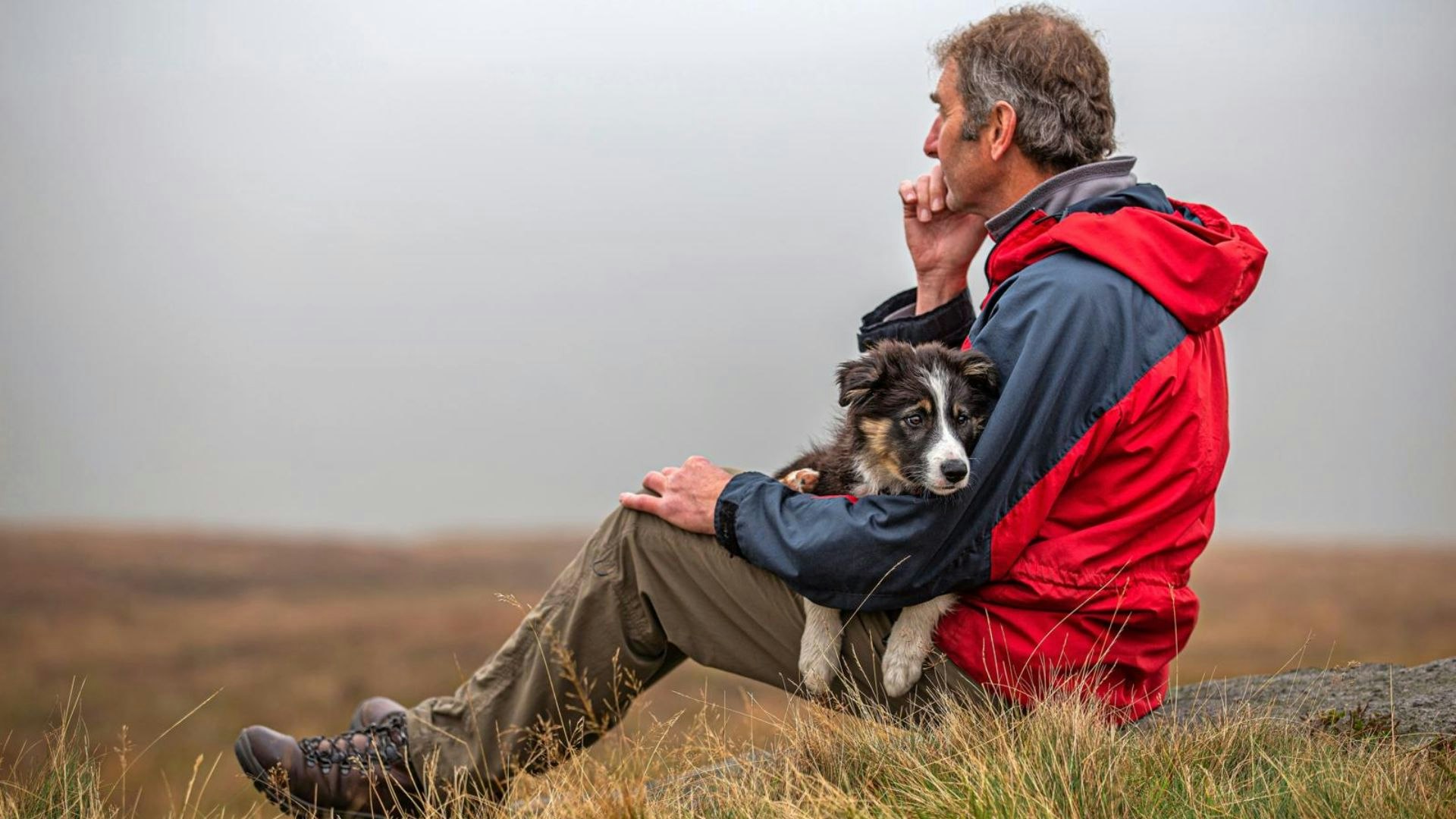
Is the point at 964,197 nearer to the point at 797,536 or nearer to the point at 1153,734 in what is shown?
the point at 797,536

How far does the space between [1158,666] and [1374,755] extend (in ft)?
2.12

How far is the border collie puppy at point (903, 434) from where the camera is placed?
375 centimetres

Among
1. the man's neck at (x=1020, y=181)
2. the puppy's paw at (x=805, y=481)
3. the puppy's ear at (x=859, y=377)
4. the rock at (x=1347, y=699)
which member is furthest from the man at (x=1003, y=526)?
the rock at (x=1347, y=699)

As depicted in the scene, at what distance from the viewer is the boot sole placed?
14.4ft

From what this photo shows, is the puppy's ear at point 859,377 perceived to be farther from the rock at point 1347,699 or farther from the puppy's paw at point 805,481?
the rock at point 1347,699

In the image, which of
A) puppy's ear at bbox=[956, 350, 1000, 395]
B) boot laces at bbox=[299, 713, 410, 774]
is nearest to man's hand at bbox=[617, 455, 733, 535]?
puppy's ear at bbox=[956, 350, 1000, 395]

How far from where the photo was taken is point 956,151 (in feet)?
14.1

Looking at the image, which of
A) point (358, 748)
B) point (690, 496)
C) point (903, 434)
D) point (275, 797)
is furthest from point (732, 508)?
point (275, 797)

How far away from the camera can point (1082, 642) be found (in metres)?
3.66

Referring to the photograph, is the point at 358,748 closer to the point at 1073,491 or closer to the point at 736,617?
the point at 736,617

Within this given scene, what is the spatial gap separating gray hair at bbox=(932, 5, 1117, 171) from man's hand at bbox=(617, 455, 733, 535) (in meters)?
1.40

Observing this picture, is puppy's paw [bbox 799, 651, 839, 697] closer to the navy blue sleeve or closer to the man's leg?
the man's leg

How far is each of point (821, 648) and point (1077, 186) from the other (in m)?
1.64

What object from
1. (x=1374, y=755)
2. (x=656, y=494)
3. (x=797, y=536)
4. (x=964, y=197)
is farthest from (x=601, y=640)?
(x=1374, y=755)
